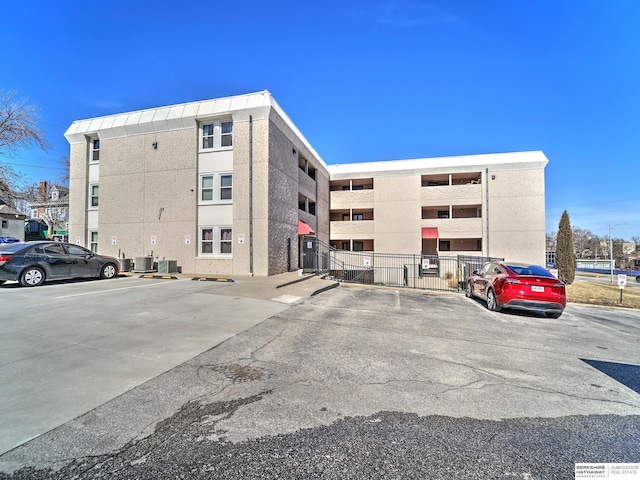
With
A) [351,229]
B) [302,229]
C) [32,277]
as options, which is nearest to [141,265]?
Result: [32,277]

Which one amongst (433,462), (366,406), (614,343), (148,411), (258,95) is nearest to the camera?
(433,462)

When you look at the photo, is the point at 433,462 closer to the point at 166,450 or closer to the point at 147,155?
the point at 166,450

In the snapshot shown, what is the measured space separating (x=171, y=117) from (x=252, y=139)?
4.93m

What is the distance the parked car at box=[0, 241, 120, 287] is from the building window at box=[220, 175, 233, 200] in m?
6.01

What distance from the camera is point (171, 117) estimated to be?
1647cm

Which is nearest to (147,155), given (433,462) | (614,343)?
(433,462)

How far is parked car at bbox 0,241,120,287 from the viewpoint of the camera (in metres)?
10.2

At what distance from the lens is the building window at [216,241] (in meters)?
15.8

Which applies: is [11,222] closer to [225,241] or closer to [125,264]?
[125,264]

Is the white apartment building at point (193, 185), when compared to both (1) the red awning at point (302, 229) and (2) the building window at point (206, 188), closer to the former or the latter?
(2) the building window at point (206, 188)

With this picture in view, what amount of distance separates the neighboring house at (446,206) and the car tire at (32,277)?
20.9 metres

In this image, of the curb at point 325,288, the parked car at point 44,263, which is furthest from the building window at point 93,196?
the curb at point 325,288

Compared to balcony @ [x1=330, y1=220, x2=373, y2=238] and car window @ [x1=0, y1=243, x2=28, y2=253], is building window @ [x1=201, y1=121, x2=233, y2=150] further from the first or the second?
balcony @ [x1=330, y1=220, x2=373, y2=238]

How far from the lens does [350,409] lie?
3.15 m
